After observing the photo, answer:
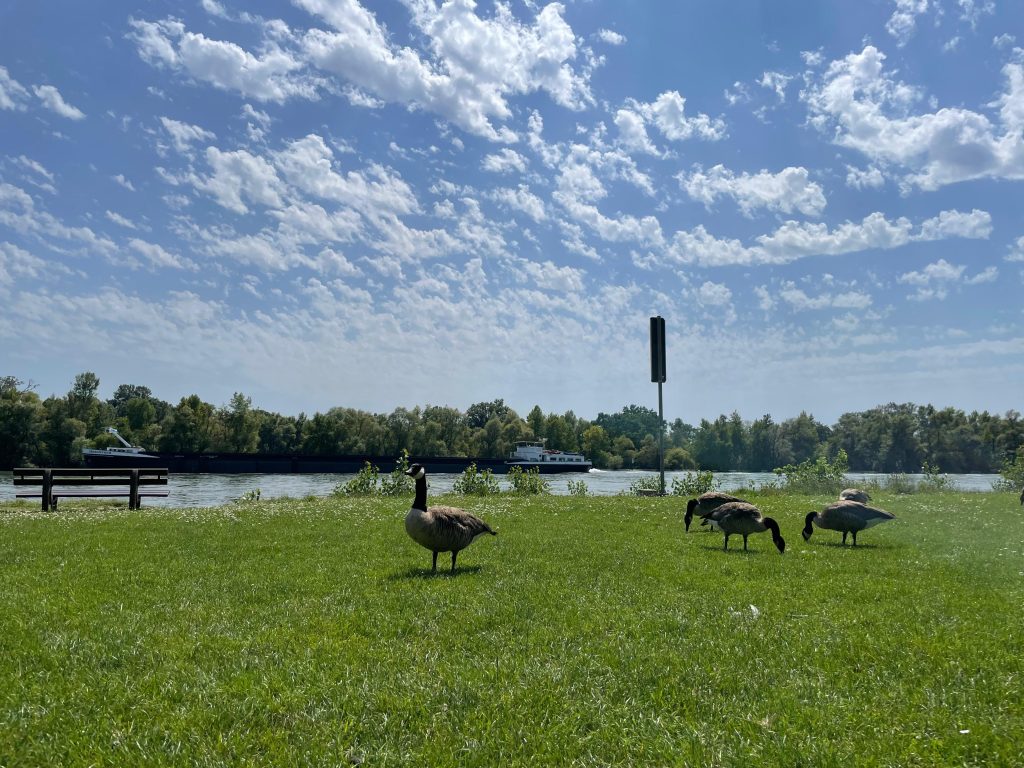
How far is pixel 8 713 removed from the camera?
17.2 feet

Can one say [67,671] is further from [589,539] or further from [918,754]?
[589,539]

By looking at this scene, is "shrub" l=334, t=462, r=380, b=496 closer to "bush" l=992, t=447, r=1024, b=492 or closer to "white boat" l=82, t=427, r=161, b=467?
"bush" l=992, t=447, r=1024, b=492

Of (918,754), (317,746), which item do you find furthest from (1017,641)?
(317,746)

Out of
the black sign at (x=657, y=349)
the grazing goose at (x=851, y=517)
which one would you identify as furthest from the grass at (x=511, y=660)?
the black sign at (x=657, y=349)

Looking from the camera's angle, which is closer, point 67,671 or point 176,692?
point 176,692

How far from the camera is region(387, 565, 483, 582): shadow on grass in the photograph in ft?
35.6

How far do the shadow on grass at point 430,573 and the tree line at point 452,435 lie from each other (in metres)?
100

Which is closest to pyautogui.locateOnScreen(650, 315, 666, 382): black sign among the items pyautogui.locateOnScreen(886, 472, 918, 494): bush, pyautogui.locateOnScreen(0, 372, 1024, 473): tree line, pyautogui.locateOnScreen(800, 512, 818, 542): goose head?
pyautogui.locateOnScreen(886, 472, 918, 494): bush

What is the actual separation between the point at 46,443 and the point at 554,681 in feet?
379

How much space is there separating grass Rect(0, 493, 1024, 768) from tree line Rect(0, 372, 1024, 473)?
100m

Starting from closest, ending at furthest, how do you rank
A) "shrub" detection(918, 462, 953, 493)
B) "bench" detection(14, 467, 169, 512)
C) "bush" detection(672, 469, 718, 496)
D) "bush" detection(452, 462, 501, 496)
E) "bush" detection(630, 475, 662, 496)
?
"bench" detection(14, 467, 169, 512)
"bush" detection(452, 462, 501, 496)
"bush" detection(630, 475, 662, 496)
"bush" detection(672, 469, 718, 496)
"shrub" detection(918, 462, 953, 493)

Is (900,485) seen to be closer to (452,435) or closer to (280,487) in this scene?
(280,487)

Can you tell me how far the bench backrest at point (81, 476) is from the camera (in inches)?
971

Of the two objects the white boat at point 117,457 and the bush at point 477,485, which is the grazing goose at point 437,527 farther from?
the white boat at point 117,457
